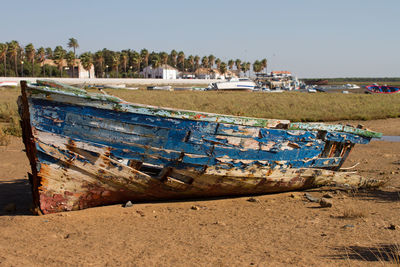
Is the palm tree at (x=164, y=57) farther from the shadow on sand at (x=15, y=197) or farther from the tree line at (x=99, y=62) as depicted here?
the shadow on sand at (x=15, y=197)

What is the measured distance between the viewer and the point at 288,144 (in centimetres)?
669

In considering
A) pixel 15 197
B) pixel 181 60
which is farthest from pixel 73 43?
pixel 15 197

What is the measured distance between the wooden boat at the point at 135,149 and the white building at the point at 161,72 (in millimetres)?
84320

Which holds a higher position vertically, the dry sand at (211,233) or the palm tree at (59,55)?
the palm tree at (59,55)

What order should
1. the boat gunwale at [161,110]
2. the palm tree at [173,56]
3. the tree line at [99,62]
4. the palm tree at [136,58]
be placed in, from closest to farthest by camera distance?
the boat gunwale at [161,110], the tree line at [99,62], the palm tree at [136,58], the palm tree at [173,56]

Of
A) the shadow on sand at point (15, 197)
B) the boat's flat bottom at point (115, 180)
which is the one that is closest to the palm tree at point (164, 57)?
the shadow on sand at point (15, 197)

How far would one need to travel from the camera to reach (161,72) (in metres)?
94.0

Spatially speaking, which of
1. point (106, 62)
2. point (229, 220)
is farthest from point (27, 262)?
point (106, 62)

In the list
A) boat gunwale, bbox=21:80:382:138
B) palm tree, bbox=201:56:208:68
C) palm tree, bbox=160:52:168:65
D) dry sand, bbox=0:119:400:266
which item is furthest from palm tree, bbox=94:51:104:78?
boat gunwale, bbox=21:80:382:138

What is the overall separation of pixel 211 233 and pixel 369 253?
1769mm

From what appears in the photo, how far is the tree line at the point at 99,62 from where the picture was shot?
6869 centimetres

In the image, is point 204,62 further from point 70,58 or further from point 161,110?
point 161,110

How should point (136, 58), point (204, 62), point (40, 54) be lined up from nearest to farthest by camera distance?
point (40, 54), point (136, 58), point (204, 62)

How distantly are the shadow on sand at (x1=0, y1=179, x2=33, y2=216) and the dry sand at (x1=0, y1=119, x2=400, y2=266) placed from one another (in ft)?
0.05
